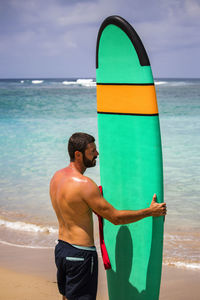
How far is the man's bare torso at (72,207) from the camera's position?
1.98m

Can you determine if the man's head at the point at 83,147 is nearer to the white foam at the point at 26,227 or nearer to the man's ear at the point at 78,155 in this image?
the man's ear at the point at 78,155

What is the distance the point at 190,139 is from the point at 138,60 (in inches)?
351

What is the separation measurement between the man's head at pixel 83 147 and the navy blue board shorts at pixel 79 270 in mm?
442

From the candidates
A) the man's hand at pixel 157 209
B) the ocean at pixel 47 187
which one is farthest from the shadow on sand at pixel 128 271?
the ocean at pixel 47 187

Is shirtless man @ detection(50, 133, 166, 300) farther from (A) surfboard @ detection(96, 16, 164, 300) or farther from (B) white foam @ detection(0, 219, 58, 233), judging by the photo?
(B) white foam @ detection(0, 219, 58, 233)

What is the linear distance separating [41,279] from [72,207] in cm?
159

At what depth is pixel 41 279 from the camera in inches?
132

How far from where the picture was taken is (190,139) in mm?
10859

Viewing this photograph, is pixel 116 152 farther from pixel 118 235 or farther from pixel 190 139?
pixel 190 139

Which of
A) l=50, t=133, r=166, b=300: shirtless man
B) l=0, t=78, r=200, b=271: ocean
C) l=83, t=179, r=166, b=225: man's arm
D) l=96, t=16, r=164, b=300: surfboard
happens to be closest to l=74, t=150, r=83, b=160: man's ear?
l=50, t=133, r=166, b=300: shirtless man

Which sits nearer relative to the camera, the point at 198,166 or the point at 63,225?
the point at 63,225

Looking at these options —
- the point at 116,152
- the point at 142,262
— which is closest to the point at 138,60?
the point at 116,152

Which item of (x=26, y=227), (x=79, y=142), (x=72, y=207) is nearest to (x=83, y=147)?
(x=79, y=142)

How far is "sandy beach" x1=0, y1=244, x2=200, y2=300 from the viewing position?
3018mm
